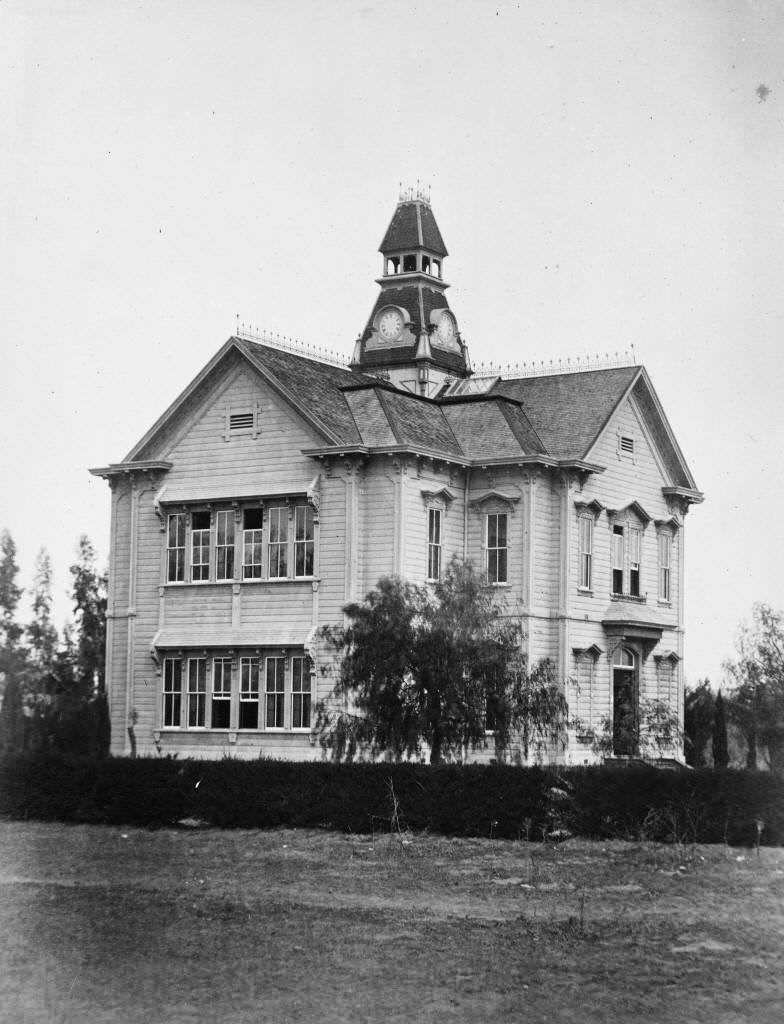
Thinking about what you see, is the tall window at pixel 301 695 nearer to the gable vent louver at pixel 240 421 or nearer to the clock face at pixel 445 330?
the gable vent louver at pixel 240 421

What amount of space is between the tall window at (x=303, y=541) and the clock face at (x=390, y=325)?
442 inches

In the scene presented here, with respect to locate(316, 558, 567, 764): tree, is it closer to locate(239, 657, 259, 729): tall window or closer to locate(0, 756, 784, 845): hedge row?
locate(0, 756, 784, 845): hedge row

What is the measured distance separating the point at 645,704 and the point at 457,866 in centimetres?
2191

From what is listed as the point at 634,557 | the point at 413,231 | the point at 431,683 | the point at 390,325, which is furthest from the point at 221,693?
the point at 413,231

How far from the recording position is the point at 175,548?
4866 cm

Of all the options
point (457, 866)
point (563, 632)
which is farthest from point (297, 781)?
point (563, 632)

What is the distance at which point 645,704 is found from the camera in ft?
163

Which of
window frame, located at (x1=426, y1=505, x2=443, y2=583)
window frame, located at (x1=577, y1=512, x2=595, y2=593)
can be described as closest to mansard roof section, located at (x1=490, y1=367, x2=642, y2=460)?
window frame, located at (x1=577, y1=512, x2=595, y2=593)

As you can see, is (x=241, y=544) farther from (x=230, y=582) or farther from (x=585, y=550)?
(x=585, y=550)

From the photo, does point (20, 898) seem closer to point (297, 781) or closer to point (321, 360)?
point (297, 781)

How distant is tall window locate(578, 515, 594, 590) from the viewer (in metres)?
48.5

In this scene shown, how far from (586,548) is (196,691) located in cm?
1120

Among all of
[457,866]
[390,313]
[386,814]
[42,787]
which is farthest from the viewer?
[390,313]

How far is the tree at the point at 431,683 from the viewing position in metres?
36.6
